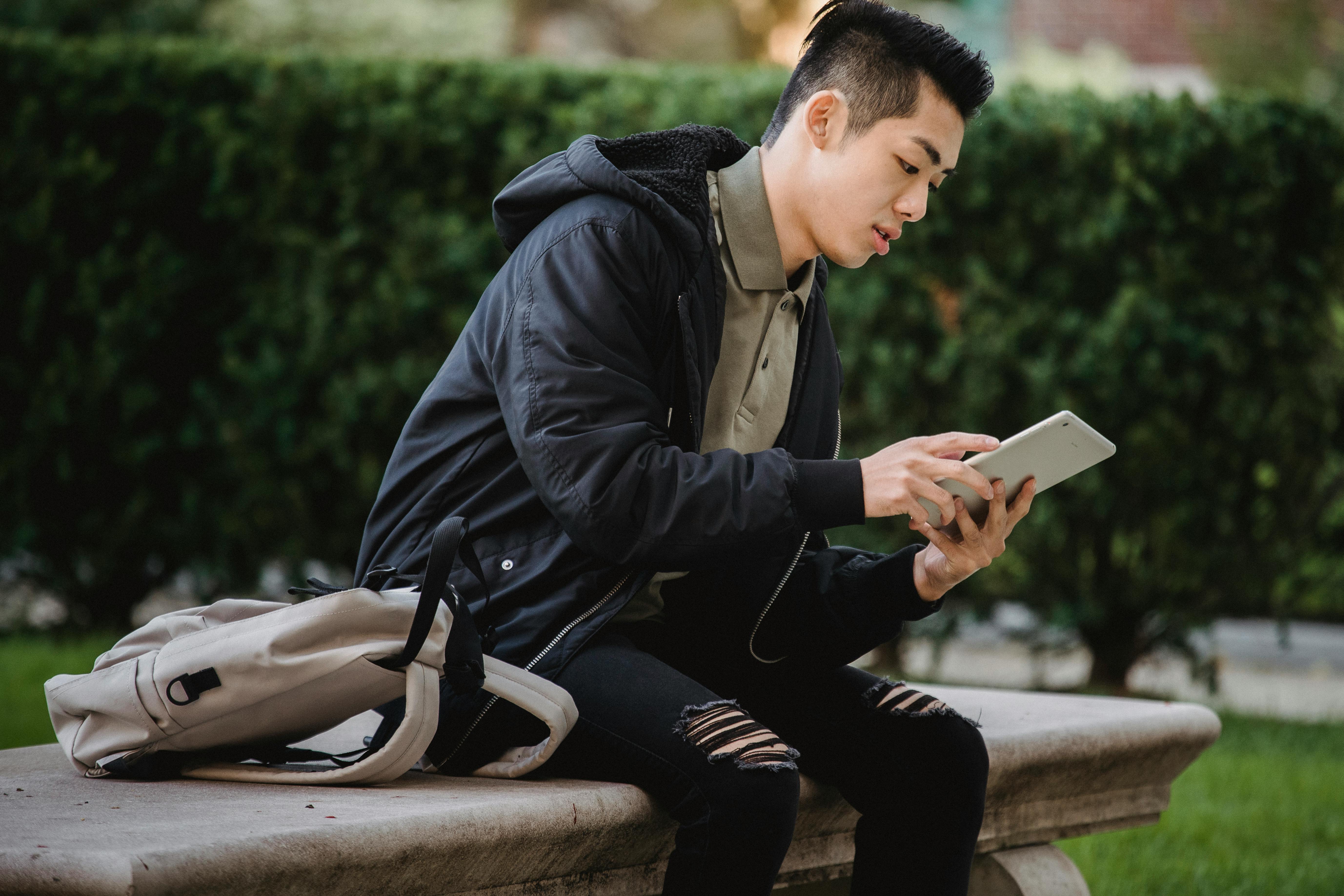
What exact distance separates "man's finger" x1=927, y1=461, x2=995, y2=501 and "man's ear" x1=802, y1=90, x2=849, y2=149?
2.17 feet

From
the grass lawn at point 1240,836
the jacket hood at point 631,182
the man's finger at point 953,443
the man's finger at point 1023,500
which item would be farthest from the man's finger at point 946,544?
the grass lawn at point 1240,836

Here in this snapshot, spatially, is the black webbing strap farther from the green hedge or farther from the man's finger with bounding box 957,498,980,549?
the green hedge

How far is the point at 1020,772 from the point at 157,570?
484 centimetres

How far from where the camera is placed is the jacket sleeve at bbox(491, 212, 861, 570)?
2023 millimetres

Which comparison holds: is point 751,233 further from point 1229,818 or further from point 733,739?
point 1229,818

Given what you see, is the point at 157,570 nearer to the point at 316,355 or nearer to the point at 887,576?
the point at 316,355

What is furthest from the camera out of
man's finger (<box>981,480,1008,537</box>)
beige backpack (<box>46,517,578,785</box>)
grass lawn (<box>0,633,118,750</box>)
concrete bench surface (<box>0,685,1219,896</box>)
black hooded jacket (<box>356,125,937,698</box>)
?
grass lawn (<box>0,633,118,750</box>)

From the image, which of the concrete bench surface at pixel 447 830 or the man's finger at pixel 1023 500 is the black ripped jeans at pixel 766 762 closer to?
the concrete bench surface at pixel 447 830

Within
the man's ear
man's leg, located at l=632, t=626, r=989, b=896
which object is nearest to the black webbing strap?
man's leg, located at l=632, t=626, r=989, b=896

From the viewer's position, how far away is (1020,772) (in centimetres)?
266

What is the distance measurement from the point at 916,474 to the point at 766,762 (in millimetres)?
490

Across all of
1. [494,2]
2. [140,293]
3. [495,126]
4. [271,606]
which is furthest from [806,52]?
[494,2]

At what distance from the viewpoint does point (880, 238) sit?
8.06ft

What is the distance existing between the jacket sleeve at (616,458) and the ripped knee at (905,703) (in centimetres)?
45
